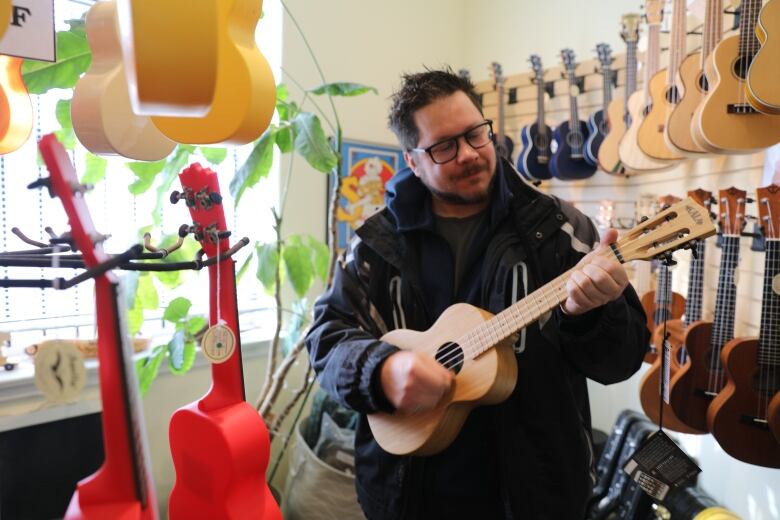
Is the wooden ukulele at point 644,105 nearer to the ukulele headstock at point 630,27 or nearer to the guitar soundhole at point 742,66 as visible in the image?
the ukulele headstock at point 630,27

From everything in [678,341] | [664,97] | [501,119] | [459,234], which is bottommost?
[678,341]

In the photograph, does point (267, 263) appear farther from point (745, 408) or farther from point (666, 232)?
point (745, 408)

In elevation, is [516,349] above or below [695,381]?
above

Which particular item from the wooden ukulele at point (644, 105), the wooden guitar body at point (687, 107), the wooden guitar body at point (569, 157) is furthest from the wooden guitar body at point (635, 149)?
the wooden guitar body at point (569, 157)

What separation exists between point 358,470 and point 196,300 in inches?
52.6

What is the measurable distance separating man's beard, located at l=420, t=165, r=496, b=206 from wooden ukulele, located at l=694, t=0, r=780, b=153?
2.34 ft

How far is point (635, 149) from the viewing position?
83.1 inches

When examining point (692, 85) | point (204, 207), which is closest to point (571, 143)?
point (692, 85)

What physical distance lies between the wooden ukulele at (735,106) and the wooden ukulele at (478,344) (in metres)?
0.72

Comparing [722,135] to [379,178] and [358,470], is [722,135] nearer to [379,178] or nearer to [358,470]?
[358,470]

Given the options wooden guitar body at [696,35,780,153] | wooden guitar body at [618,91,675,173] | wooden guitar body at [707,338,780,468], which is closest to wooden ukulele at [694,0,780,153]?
wooden guitar body at [696,35,780,153]

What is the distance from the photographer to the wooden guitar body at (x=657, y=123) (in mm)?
1970

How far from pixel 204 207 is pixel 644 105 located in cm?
193

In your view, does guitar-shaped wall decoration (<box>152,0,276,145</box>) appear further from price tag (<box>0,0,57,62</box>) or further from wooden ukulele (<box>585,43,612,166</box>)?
wooden ukulele (<box>585,43,612,166</box>)
